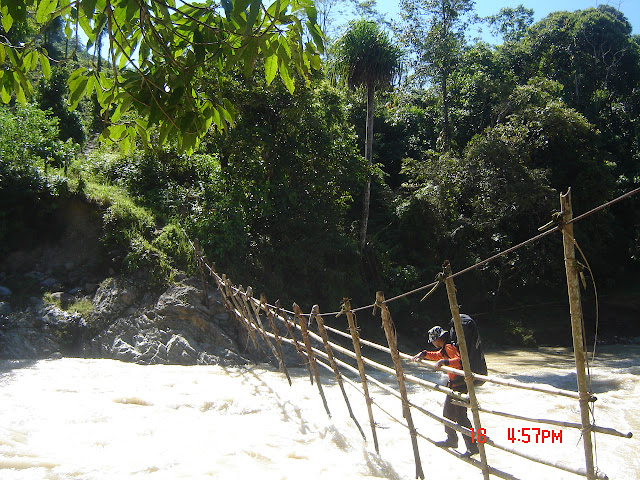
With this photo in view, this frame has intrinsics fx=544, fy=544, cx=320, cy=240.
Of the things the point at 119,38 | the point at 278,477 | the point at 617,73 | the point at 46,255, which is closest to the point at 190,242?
the point at 46,255

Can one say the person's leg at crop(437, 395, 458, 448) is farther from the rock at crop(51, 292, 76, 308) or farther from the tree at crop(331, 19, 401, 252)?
the tree at crop(331, 19, 401, 252)

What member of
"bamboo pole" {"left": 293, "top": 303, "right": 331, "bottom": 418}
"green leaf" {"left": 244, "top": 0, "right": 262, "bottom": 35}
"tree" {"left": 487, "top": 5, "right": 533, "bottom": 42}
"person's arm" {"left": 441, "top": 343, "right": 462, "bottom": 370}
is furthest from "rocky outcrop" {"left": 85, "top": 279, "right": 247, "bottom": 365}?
"tree" {"left": 487, "top": 5, "right": 533, "bottom": 42}

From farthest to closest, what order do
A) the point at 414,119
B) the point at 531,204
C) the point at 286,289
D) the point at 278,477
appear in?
the point at 414,119
the point at 531,204
the point at 286,289
the point at 278,477

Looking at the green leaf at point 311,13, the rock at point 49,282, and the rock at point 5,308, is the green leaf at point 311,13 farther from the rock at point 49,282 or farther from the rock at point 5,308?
the rock at point 49,282

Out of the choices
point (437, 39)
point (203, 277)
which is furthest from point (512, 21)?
point (203, 277)

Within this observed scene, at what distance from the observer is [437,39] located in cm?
1606

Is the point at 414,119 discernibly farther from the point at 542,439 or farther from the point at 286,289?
the point at 542,439

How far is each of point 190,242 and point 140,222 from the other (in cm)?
125

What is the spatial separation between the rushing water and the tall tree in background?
1096 cm

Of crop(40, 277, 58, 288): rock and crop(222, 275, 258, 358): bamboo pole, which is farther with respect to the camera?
crop(40, 277, 58, 288): rock

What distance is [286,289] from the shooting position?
1096 cm

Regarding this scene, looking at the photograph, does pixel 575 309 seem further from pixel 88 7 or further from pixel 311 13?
pixel 88 7

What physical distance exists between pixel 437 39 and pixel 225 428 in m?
14.2

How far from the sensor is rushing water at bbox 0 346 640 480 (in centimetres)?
389
